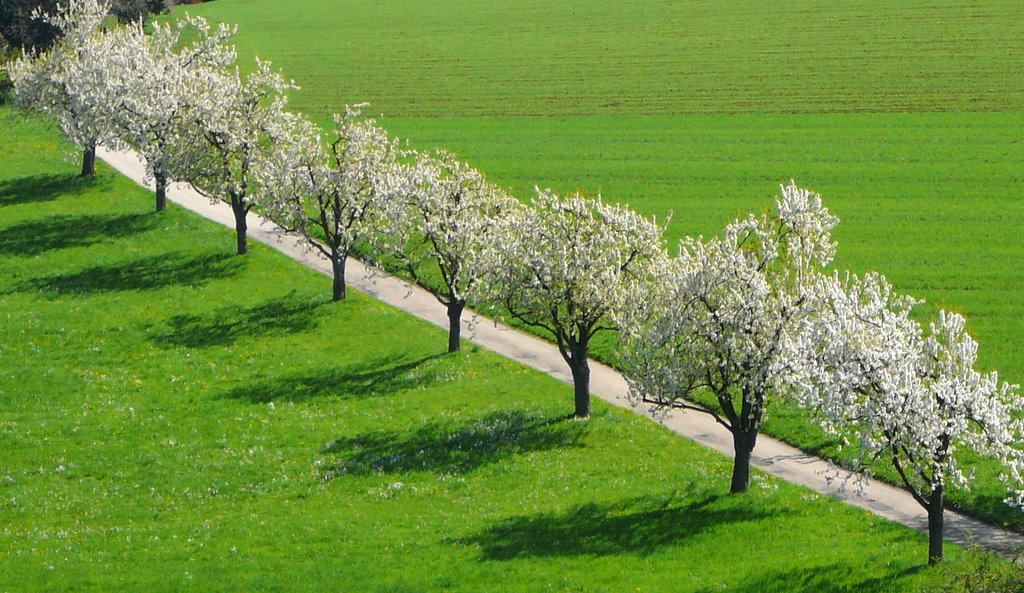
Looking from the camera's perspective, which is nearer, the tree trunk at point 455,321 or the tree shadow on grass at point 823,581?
the tree shadow on grass at point 823,581

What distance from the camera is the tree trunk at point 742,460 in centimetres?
4159

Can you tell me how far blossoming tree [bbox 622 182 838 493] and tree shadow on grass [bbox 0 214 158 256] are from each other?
41.3 metres

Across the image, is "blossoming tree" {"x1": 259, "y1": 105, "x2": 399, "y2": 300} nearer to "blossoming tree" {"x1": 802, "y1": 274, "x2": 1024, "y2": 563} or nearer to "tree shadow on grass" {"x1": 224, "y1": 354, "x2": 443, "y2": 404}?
"tree shadow on grass" {"x1": 224, "y1": 354, "x2": 443, "y2": 404}

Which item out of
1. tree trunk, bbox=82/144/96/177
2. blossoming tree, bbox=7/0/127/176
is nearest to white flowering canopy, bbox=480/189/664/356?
blossoming tree, bbox=7/0/127/176

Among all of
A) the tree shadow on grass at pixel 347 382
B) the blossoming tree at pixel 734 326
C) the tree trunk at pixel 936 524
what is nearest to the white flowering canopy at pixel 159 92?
the tree shadow on grass at pixel 347 382

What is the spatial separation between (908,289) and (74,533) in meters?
39.1

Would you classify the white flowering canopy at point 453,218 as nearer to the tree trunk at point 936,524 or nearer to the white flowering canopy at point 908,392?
the white flowering canopy at point 908,392

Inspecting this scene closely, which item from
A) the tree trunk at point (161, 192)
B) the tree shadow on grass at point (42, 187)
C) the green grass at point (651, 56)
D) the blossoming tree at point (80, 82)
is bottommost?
the tree shadow on grass at point (42, 187)

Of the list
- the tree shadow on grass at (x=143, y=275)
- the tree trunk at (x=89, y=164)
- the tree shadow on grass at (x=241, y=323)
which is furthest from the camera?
the tree trunk at (x=89, y=164)

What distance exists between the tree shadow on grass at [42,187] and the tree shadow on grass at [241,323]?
2452 cm

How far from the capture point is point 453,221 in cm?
5481

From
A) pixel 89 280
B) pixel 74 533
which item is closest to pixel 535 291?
pixel 74 533

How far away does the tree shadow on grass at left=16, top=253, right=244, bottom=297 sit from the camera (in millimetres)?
65438

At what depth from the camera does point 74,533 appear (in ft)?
132
